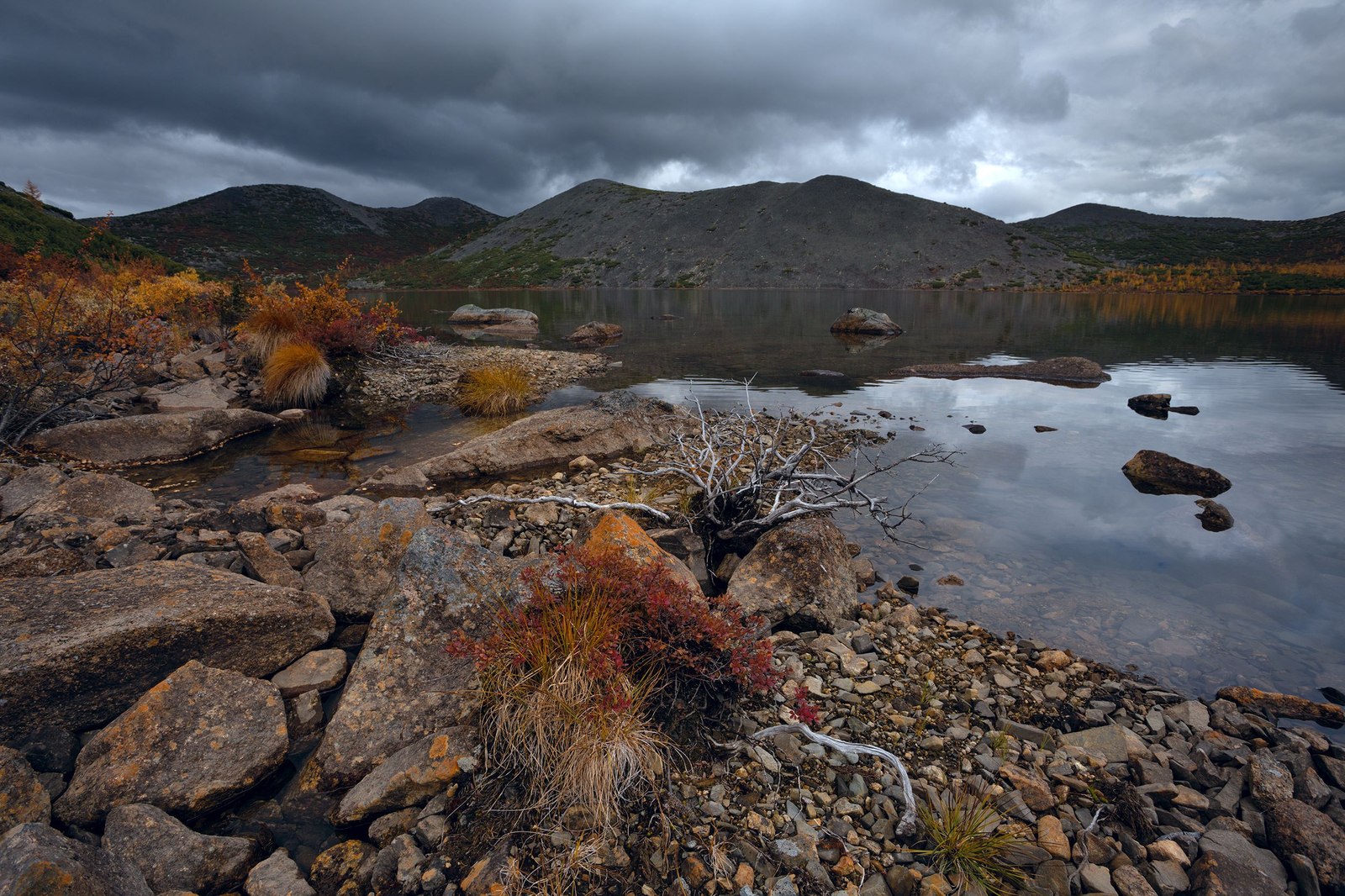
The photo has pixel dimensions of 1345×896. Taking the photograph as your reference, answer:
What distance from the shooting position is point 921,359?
23.8 m

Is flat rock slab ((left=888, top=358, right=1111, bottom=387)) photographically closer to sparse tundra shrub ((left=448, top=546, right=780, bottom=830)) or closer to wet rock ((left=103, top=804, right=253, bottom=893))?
sparse tundra shrub ((left=448, top=546, right=780, bottom=830))

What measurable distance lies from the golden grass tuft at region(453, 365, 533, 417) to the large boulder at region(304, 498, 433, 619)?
8.44 meters

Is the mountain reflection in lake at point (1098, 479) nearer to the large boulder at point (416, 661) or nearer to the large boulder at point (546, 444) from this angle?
the large boulder at point (546, 444)

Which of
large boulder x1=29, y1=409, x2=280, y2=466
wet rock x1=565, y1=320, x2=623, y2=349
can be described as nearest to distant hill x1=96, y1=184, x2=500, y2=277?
wet rock x1=565, y1=320, x2=623, y2=349

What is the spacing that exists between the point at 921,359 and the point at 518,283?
90787 mm

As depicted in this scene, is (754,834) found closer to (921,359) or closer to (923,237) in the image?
(921,359)

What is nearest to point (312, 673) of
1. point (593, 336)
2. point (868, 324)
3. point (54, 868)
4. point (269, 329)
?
point (54, 868)

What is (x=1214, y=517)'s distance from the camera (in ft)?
27.8

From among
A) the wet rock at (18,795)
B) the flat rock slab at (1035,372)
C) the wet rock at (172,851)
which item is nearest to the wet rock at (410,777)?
the wet rock at (172,851)

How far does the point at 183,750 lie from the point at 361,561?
6.67 feet

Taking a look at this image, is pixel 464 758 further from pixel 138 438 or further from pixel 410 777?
pixel 138 438

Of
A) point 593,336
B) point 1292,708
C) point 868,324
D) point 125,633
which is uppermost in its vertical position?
point 868,324

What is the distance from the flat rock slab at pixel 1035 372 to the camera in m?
19.8

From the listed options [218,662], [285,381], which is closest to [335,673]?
[218,662]
